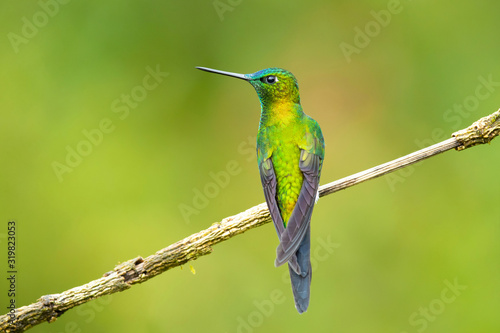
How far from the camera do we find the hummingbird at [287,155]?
366 centimetres

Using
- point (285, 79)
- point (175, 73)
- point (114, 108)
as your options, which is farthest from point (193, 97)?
point (285, 79)

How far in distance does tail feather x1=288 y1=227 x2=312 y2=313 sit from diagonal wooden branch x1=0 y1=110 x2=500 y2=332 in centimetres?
35

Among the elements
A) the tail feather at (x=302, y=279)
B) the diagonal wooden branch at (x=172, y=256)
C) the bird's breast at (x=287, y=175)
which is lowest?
the tail feather at (x=302, y=279)

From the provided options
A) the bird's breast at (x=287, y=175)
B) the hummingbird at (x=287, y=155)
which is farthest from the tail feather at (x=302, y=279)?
the bird's breast at (x=287, y=175)

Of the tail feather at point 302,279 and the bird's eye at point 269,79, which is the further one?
the bird's eye at point 269,79

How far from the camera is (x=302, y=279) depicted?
3.46 m

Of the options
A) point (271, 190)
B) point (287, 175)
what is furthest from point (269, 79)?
point (271, 190)

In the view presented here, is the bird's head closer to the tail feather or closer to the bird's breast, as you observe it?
the bird's breast

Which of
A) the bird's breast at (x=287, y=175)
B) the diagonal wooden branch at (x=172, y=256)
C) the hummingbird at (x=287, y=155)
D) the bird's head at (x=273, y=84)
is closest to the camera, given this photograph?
the diagonal wooden branch at (x=172, y=256)

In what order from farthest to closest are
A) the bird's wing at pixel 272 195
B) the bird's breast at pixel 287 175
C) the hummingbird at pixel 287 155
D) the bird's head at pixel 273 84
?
the bird's head at pixel 273 84 < the bird's breast at pixel 287 175 < the hummingbird at pixel 287 155 < the bird's wing at pixel 272 195

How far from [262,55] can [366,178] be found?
368cm

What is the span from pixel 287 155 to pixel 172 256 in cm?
106

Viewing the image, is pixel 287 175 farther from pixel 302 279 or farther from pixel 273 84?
pixel 302 279

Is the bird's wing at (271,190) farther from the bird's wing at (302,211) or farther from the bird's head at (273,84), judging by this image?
the bird's head at (273,84)
